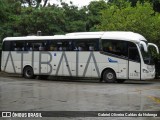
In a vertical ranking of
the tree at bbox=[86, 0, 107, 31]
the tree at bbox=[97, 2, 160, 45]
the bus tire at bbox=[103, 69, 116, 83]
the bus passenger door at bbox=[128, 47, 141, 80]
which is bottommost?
the bus tire at bbox=[103, 69, 116, 83]

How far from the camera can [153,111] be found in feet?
36.5

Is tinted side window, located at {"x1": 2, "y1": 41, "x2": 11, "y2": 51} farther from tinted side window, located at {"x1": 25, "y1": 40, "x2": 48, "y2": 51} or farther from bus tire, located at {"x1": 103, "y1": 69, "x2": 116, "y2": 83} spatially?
bus tire, located at {"x1": 103, "y1": 69, "x2": 116, "y2": 83}

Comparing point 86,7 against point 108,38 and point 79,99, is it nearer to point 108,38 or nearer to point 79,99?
point 108,38

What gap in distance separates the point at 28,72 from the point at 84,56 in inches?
200

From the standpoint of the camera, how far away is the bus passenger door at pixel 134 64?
23.6 metres

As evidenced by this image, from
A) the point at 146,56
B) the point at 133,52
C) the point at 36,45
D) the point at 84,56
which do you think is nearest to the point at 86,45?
the point at 84,56

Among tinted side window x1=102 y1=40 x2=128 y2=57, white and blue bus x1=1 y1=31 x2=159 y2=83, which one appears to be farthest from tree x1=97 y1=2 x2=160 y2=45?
tinted side window x1=102 y1=40 x2=128 y2=57

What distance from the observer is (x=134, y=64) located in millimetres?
23703

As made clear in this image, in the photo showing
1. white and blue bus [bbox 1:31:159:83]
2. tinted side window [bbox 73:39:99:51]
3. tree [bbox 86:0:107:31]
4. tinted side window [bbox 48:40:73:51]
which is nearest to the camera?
white and blue bus [bbox 1:31:159:83]

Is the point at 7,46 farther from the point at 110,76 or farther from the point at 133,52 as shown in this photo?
the point at 133,52

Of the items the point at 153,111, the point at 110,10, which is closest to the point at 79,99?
the point at 153,111

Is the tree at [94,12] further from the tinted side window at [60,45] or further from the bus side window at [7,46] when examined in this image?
the bus side window at [7,46]

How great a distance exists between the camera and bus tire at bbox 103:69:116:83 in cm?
2453

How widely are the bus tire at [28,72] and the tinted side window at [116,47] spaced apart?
20.8 feet
